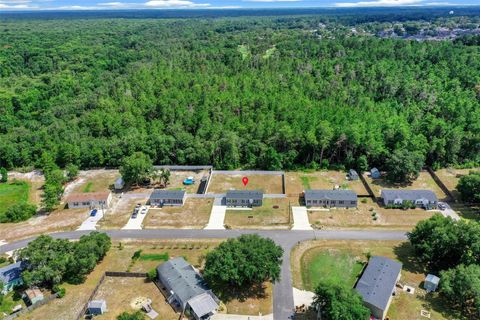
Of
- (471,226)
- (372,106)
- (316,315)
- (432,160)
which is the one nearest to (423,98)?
(372,106)

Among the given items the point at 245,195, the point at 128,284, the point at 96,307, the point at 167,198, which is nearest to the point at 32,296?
the point at 96,307

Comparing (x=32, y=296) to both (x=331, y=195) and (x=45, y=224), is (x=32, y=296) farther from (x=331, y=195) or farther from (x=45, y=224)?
(x=331, y=195)

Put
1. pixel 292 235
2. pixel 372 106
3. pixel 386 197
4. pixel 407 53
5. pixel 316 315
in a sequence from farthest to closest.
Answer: pixel 407 53, pixel 372 106, pixel 386 197, pixel 292 235, pixel 316 315

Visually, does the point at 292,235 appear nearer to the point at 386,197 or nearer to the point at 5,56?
the point at 386,197

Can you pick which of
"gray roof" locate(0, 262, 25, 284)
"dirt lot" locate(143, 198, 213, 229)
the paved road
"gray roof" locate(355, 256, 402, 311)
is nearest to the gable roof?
the paved road

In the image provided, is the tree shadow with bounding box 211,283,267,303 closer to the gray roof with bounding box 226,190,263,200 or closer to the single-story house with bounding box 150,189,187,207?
the gray roof with bounding box 226,190,263,200

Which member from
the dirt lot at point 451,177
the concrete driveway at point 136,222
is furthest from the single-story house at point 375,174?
the concrete driveway at point 136,222
